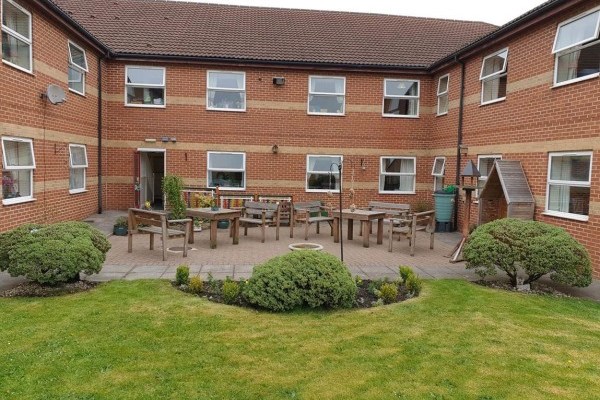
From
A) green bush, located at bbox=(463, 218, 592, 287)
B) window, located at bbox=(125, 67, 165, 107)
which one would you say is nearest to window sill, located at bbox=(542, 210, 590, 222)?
green bush, located at bbox=(463, 218, 592, 287)

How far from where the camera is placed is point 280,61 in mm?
14453

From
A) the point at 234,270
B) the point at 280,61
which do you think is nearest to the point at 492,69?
the point at 280,61

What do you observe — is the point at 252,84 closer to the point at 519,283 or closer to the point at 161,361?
the point at 519,283

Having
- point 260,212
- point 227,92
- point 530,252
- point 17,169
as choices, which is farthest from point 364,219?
point 17,169

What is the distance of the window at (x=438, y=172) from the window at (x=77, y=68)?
1075 centimetres

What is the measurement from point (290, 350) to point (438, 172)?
11.5 meters

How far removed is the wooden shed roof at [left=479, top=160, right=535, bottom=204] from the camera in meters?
9.46

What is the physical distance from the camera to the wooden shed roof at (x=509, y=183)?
31.0 feet

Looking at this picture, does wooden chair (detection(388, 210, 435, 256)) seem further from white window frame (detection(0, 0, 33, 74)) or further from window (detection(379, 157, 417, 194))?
white window frame (detection(0, 0, 33, 74))

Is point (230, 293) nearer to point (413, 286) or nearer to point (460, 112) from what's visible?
point (413, 286)

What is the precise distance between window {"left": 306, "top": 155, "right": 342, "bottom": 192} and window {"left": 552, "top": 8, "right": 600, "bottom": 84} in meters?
7.26

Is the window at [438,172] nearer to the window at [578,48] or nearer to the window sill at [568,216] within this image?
the window sill at [568,216]

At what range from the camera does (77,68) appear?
480 inches

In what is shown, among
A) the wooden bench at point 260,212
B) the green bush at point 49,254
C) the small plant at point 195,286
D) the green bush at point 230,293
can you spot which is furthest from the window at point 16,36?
the green bush at point 230,293
